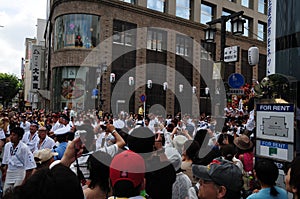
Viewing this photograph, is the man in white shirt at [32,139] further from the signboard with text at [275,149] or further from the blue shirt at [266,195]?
the blue shirt at [266,195]

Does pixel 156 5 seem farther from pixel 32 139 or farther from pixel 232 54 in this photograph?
pixel 32 139

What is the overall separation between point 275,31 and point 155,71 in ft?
82.3

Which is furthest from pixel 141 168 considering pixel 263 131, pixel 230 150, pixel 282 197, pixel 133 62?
pixel 133 62

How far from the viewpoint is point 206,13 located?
3650 centimetres

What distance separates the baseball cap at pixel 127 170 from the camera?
7.37 ft

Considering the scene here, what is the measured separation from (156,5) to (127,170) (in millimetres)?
31556

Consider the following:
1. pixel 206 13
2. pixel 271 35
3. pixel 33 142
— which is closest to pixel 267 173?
pixel 271 35

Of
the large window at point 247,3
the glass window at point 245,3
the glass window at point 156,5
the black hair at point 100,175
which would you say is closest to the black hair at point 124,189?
the black hair at point 100,175

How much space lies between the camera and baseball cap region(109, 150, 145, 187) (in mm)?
2246

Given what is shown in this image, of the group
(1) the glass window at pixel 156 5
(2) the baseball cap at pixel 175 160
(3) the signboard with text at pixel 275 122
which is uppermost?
(1) the glass window at pixel 156 5

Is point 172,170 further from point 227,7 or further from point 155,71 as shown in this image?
point 227,7

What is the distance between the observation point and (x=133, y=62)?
29.7m

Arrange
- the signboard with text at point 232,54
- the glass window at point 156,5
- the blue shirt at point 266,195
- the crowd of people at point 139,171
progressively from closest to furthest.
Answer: the crowd of people at point 139,171 < the blue shirt at point 266,195 < the signboard with text at point 232,54 < the glass window at point 156,5

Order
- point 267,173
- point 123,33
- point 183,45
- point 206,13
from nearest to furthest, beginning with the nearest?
point 267,173
point 123,33
point 183,45
point 206,13
